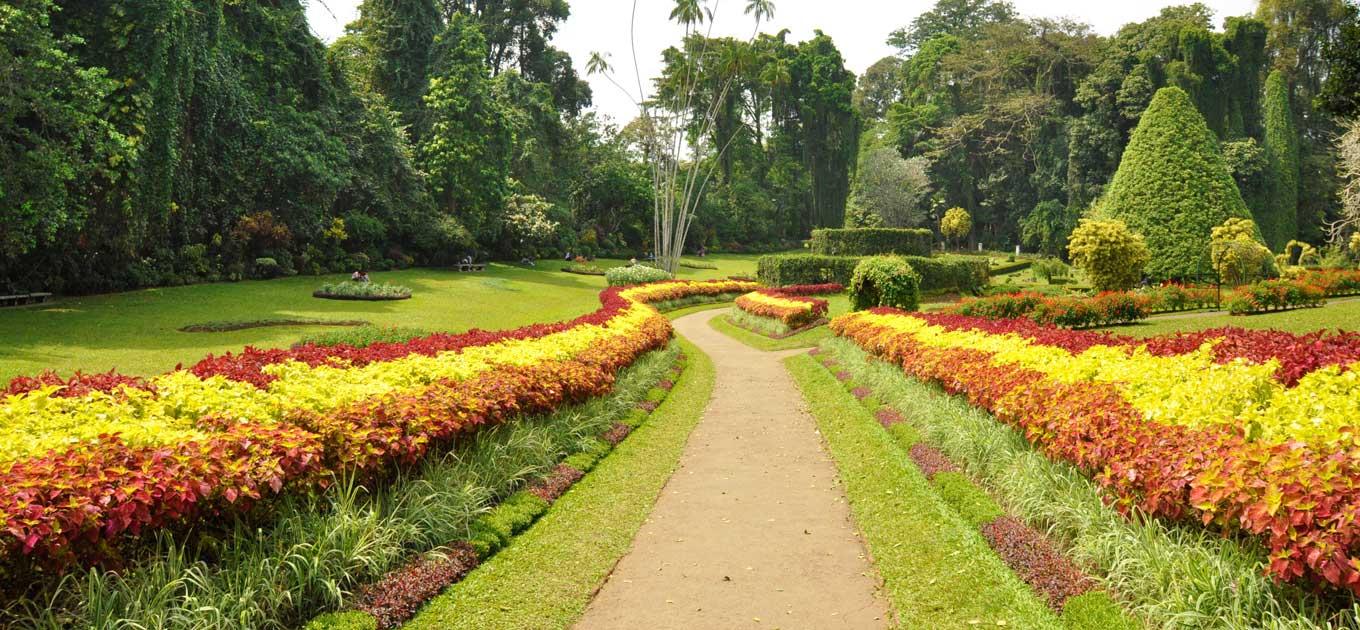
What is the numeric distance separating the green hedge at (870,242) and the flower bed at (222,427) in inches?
1117

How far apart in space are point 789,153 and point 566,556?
60113 millimetres

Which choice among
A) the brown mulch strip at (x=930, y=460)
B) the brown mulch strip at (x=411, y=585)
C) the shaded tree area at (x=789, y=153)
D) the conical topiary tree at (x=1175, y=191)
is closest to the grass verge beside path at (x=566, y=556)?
the brown mulch strip at (x=411, y=585)

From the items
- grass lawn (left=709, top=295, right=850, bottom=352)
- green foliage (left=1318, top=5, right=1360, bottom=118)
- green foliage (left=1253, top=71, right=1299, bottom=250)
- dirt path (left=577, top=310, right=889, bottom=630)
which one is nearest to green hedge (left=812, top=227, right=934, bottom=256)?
grass lawn (left=709, top=295, right=850, bottom=352)

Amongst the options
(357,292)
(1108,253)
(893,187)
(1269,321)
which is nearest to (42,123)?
(357,292)

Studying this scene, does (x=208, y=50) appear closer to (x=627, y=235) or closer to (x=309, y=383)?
(x=309, y=383)

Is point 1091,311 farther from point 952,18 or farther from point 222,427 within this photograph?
point 952,18

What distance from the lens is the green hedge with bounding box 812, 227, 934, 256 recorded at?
1398 inches

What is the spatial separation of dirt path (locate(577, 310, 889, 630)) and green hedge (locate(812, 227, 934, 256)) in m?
27.0

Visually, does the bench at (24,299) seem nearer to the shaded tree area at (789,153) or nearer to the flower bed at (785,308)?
the flower bed at (785,308)

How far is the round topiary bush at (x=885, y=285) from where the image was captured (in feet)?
65.3

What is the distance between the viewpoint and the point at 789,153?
63000mm

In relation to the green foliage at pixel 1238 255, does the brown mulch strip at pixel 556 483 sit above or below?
below

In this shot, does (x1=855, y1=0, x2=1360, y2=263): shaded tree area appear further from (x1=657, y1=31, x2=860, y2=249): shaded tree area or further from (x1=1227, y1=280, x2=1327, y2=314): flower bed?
(x1=1227, y1=280, x2=1327, y2=314): flower bed

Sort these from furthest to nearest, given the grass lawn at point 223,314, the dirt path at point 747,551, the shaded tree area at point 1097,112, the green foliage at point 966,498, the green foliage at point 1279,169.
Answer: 1. the shaded tree area at point 1097,112
2. the green foliage at point 1279,169
3. the grass lawn at point 223,314
4. the green foliage at point 966,498
5. the dirt path at point 747,551
